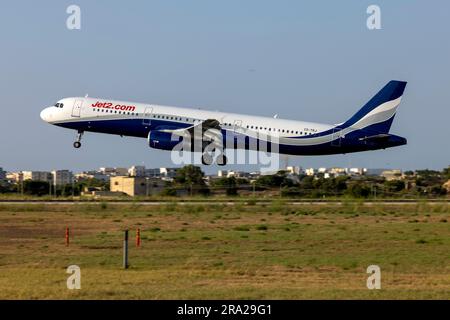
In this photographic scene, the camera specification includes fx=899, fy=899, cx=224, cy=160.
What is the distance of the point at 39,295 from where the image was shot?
848 inches

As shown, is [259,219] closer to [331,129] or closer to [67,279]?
[331,129]

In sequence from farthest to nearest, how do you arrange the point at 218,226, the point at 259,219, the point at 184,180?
the point at 184,180 → the point at 259,219 → the point at 218,226

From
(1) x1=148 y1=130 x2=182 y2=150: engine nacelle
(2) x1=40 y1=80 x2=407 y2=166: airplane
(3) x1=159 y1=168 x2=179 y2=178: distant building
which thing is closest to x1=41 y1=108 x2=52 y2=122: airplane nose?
(2) x1=40 y1=80 x2=407 y2=166: airplane

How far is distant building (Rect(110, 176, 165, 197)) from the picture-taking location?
110062 millimetres

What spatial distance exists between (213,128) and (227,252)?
3324 centimetres

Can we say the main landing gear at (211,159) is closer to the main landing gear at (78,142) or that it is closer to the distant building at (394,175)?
the main landing gear at (78,142)

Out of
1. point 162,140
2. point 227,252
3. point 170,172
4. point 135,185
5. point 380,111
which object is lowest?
point 227,252

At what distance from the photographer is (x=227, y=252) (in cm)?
3359

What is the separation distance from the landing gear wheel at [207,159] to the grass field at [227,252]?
7.64 m

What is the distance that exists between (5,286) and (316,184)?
88048mm
